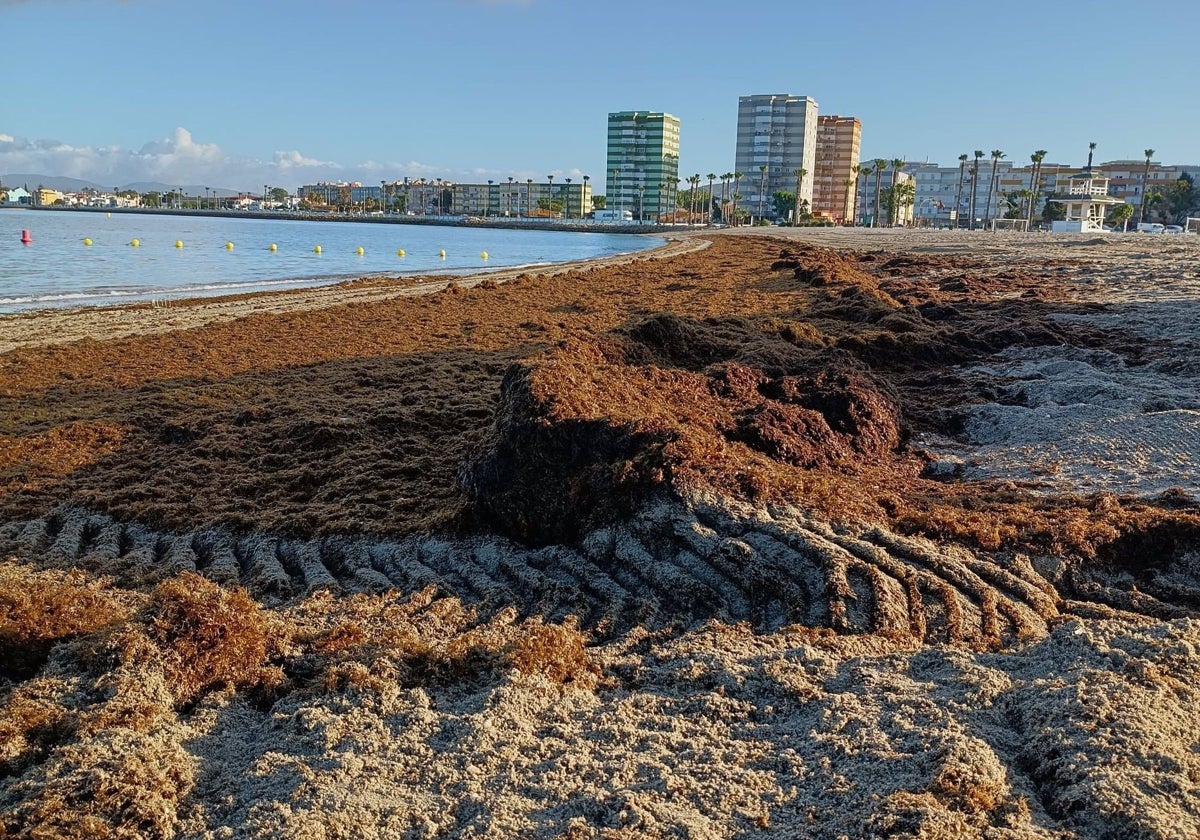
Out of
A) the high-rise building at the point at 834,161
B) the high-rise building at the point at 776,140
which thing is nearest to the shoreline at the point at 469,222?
the high-rise building at the point at 776,140

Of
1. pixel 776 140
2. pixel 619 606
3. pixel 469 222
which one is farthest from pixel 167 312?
pixel 776 140

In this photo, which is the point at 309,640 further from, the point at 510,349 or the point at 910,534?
the point at 510,349

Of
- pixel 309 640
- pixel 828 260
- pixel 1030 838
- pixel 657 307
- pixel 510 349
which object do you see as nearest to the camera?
pixel 1030 838

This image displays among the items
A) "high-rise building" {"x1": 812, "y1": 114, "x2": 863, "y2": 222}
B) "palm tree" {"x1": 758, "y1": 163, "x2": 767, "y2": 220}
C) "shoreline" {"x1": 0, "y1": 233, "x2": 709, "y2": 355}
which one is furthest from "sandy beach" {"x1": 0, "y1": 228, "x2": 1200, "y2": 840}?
"high-rise building" {"x1": 812, "y1": 114, "x2": 863, "y2": 222}

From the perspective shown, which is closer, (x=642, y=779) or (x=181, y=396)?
(x=642, y=779)

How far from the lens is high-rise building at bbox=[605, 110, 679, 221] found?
6654 inches

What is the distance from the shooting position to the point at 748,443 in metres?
5.41

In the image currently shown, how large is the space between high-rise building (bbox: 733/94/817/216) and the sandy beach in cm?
14661

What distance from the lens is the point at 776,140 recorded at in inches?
5915

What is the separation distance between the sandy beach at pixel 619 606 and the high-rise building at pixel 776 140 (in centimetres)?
14661

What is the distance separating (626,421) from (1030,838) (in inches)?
118

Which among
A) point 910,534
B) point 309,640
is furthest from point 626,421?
point 309,640

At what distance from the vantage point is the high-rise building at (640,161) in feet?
554

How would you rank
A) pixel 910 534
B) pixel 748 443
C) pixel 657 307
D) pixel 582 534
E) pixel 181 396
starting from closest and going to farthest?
pixel 910 534 → pixel 582 534 → pixel 748 443 → pixel 181 396 → pixel 657 307
